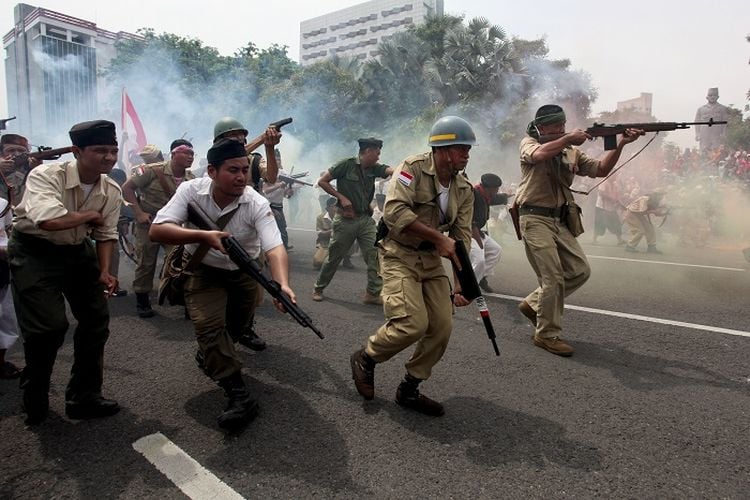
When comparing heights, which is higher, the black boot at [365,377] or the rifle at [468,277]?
the rifle at [468,277]

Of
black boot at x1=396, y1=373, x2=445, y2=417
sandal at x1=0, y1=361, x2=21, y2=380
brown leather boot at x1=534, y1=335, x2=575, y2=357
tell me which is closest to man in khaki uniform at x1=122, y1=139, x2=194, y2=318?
sandal at x1=0, y1=361, x2=21, y2=380

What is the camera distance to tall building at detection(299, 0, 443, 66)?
83688 millimetres

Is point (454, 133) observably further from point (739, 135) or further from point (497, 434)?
point (739, 135)

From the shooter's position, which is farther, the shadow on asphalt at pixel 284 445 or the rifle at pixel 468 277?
the rifle at pixel 468 277

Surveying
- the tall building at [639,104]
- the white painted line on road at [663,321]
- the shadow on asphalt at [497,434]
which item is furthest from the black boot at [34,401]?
the tall building at [639,104]

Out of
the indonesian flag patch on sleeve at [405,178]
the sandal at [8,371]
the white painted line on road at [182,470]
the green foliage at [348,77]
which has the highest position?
the green foliage at [348,77]

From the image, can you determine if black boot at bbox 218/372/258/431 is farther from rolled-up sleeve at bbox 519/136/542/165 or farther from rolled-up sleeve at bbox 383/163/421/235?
rolled-up sleeve at bbox 519/136/542/165

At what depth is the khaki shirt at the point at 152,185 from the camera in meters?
5.59

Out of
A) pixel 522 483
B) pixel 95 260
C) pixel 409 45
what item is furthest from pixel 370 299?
pixel 409 45

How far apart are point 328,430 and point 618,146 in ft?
11.4

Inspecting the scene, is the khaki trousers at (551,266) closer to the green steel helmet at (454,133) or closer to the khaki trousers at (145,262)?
the green steel helmet at (454,133)

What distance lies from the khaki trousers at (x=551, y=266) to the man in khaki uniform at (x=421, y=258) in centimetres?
126

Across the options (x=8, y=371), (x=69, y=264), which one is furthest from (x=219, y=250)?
(x=8, y=371)

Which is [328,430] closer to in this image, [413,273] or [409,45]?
[413,273]
